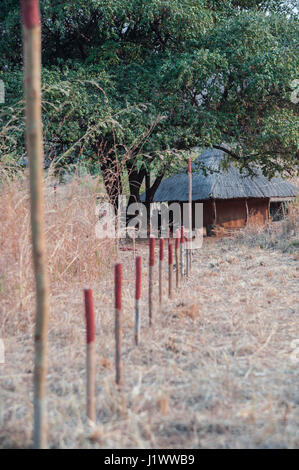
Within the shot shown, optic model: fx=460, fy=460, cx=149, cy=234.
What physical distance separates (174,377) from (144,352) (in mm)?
332

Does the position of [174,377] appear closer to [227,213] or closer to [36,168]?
[36,168]

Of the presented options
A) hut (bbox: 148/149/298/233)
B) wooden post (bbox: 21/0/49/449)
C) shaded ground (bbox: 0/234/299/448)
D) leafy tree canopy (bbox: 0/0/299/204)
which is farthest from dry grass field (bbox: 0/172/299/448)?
hut (bbox: 148/149/298/233)

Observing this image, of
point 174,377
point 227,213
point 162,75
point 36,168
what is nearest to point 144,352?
point 174,377

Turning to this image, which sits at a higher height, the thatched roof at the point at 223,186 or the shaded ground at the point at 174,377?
the thatched roof at the point at 223,186

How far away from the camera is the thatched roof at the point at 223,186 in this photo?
432 inches

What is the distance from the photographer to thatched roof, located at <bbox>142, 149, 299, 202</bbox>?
10969 millimetres

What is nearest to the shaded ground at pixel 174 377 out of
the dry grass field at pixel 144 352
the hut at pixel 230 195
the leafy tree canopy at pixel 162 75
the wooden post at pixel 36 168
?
the dry grass field at pixel 144 352

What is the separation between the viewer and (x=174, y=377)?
2230 mm

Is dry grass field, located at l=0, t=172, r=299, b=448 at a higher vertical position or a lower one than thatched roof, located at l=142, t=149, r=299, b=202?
lower

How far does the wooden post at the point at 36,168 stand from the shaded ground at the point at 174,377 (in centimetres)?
35

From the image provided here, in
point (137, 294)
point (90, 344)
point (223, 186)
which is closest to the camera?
point (90, 344)

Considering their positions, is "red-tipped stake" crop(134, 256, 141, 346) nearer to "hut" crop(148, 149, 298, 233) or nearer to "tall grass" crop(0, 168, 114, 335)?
"tall grass" crop(0, 168, 114, 335)

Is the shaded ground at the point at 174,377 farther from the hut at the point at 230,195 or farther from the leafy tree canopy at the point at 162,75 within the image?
the hut at the point at 230,195

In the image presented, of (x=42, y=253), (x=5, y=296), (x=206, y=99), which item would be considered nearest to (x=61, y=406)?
(x=42, y=253)
